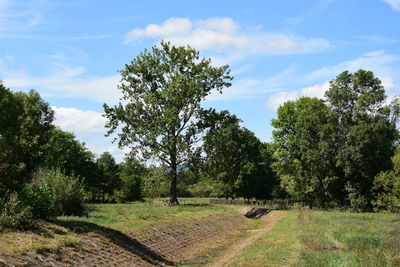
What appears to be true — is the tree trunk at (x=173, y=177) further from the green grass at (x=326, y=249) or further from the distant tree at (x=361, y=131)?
the green grass at (x=326, y=249)

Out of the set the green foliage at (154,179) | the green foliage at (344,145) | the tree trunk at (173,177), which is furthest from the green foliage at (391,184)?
the green foliage at (154,179)

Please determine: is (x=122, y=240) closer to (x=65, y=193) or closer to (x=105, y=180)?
(x=65, y=193)

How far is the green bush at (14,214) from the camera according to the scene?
53.1ft

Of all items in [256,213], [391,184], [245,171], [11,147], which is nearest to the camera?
[11,147]

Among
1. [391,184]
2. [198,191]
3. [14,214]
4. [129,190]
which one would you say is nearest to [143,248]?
[14,214]

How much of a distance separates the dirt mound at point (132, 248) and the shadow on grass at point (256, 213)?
19590 mm

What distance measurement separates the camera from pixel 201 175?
54562 millimetres

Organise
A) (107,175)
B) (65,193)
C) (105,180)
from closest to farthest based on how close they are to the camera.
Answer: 1. (65,193)
2. (105,180)
3. (107,175)

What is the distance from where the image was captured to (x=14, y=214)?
54.3 ft

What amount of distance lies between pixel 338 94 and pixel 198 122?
22055 millimetres

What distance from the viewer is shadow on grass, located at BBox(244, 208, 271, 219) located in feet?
176

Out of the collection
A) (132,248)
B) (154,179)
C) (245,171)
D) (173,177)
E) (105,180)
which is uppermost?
(245,171)

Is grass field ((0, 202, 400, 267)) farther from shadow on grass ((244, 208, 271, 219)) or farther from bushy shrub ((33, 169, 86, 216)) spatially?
shadow on grass ((244, 208, 271, 219))

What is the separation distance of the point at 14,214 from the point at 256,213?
141ft
